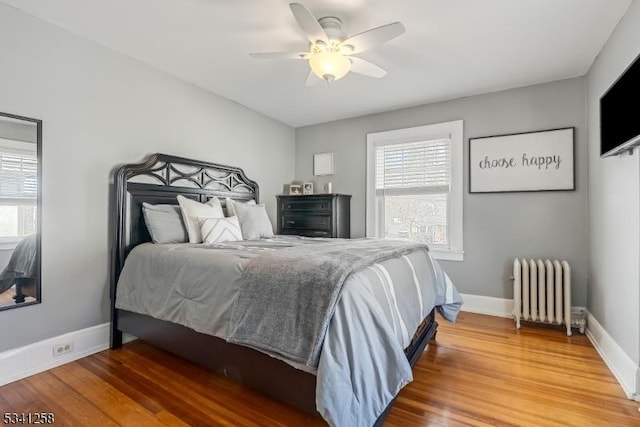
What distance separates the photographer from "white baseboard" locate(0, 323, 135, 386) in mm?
2029

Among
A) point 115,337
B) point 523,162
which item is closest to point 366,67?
point 523,162

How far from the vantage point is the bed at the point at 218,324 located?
1.36 m

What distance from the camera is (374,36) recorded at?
6.53 ft

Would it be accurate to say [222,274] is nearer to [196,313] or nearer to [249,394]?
[196,313]

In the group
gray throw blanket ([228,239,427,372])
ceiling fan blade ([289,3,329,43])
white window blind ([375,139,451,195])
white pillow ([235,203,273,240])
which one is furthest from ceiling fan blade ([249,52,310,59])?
white window blind ([375,139,451,195])

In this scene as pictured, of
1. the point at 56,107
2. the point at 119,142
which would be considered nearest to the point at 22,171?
the point at 56,107

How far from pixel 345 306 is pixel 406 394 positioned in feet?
3.04

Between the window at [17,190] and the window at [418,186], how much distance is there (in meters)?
3.37

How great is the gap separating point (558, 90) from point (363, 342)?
11.1ft

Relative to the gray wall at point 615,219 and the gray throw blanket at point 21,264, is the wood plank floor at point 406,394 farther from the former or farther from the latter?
the gray throw blanket at point 21,264

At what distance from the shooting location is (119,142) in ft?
8.75

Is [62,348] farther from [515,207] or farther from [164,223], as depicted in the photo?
[515,207]

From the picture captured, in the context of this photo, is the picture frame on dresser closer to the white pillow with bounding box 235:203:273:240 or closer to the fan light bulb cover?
the white pillow with bounding box 235:203:273:240

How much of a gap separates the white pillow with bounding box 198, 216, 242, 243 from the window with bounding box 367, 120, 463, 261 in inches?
75.6
